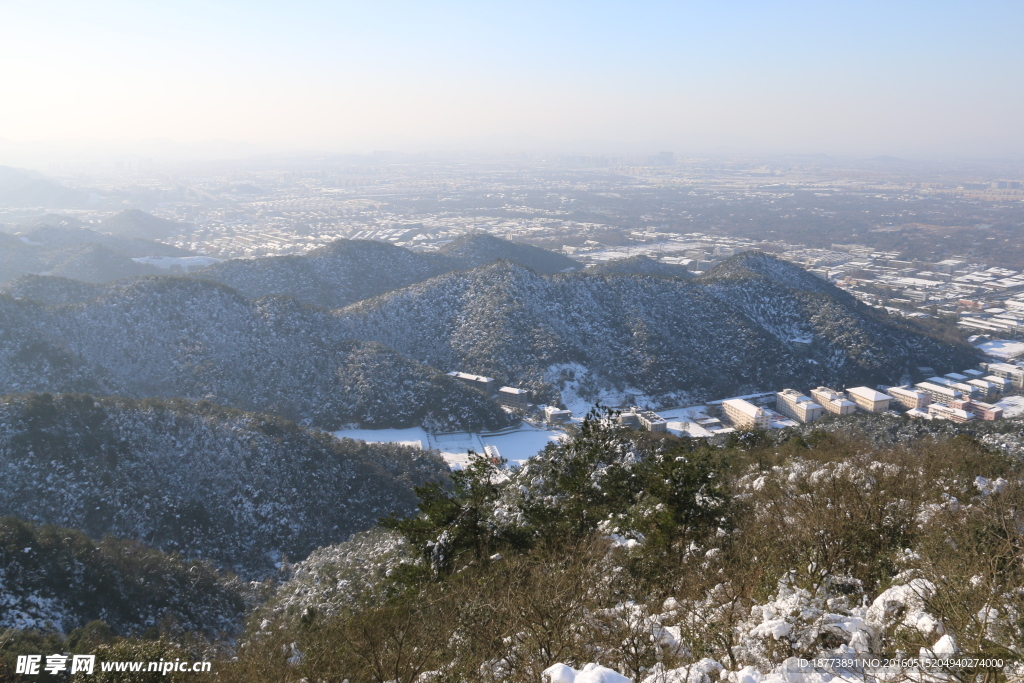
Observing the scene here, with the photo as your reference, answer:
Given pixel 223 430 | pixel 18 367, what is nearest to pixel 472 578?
→ pixel 223 430

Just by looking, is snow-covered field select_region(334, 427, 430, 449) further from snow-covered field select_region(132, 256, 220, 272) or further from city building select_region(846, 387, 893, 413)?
snow-covered field select_region(132, 256, 220, 272)

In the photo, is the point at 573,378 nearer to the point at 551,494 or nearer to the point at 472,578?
the point at 551,494

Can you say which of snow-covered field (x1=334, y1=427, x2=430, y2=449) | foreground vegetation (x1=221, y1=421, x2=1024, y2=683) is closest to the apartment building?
foreground vegetation (x1=221, y1=421, x2=1024, y2=683)

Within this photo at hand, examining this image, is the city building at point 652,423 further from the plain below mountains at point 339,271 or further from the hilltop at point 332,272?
the hilltop at point 332,272

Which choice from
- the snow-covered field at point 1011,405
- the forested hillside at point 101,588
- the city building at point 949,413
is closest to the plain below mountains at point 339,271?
the city building at point 949,413

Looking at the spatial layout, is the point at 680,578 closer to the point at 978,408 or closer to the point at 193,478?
the point at 193,478

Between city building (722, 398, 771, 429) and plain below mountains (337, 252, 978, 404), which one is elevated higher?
plain below mountains (337, 252, 978, 404)
